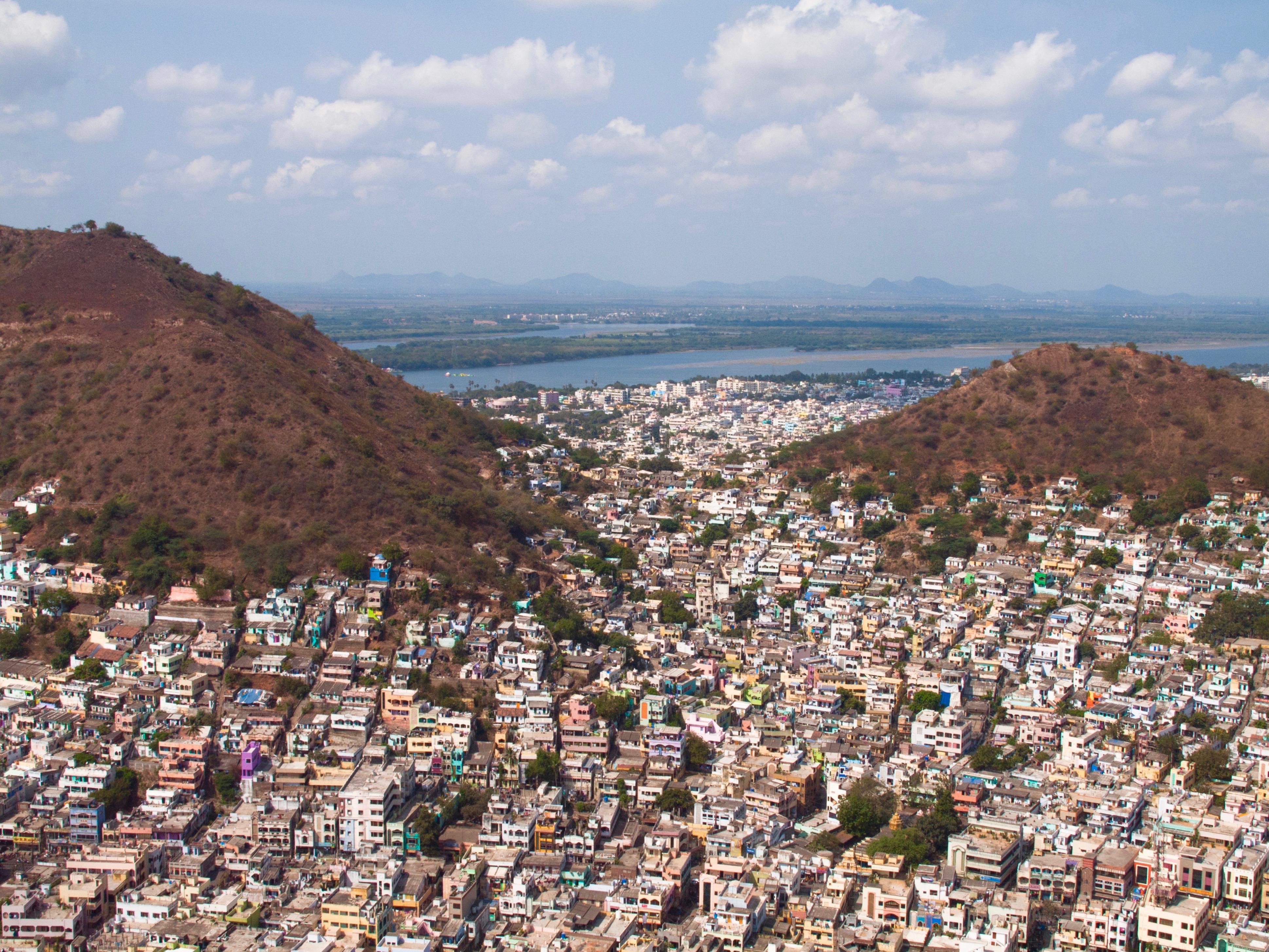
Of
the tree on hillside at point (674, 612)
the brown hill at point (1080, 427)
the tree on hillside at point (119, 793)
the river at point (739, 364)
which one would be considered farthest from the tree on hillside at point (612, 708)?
the river at point (739, 364)

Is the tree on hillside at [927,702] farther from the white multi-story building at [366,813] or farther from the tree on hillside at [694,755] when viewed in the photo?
the white multi-story building at [366,813]

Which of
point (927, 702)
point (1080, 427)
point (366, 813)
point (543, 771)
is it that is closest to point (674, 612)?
point (927, 702)

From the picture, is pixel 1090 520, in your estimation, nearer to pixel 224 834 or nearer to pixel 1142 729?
pixel 1142 729

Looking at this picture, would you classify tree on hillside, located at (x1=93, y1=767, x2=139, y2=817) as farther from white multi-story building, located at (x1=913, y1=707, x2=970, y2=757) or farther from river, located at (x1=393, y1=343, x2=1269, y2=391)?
river, located at (x1=393, y1=343, x2=1269, y2=391)

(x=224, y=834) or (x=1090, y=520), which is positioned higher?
(x=1090, y=520)

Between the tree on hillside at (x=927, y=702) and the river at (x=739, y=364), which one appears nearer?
the tree on hillside at (x=927, y=702)

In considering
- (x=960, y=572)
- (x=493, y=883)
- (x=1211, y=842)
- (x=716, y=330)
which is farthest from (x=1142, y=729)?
(x=716, y=330)
